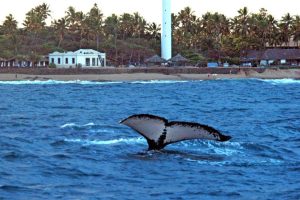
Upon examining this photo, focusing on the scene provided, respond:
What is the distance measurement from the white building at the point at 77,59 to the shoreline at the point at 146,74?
412 inches

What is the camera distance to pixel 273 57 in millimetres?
136000

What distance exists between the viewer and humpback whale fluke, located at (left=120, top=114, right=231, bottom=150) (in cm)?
1295

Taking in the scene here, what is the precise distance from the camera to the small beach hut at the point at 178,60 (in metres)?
124

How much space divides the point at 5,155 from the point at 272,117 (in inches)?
854

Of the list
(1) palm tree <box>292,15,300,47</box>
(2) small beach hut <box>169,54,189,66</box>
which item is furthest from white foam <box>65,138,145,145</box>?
(1) palm tree <box>292,15,300,47</box>

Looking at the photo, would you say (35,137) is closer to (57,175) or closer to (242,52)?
(57,175)

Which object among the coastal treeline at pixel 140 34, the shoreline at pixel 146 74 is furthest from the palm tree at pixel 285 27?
the shoreline at pixel 146 74

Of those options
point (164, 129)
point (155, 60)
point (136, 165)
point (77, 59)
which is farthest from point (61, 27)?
point (164, 129)

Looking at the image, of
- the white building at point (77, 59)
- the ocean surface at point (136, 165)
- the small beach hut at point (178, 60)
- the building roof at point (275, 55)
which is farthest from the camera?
the building roof at point (275, 55)

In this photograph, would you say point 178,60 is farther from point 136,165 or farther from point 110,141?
point 136,165

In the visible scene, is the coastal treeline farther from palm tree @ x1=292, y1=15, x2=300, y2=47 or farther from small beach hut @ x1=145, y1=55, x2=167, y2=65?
small beach hut @ x1=145, y1=55, x2=167, y2=65

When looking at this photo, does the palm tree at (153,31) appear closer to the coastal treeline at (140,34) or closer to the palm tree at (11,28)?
the coastal treeline at (140,34)

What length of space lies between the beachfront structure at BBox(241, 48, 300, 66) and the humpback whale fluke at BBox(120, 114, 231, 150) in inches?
4877

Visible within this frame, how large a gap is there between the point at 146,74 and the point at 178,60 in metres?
11.2
